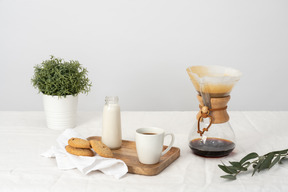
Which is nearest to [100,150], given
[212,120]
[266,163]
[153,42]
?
[212,120]

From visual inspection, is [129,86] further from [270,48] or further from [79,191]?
[79,191]

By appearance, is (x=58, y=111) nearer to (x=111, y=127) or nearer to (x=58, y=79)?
(x=58, y=79)

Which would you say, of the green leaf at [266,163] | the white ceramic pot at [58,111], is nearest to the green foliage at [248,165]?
the green leaf at [266,163]

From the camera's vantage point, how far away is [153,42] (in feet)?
9.33

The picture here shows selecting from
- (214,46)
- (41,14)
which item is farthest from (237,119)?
(41,14)

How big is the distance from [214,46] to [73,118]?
1570mm

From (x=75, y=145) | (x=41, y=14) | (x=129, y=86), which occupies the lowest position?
(x=129, y=86)

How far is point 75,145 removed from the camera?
1146 mm

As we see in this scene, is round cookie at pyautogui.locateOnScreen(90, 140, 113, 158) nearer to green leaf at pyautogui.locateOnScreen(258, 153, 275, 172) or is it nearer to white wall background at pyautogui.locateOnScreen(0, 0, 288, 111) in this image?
green leaf at pyautogui.locateOnScreen(258, 153, 275, 172)

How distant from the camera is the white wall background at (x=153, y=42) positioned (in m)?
2.81

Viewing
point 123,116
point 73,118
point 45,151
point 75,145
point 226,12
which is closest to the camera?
point 75,145

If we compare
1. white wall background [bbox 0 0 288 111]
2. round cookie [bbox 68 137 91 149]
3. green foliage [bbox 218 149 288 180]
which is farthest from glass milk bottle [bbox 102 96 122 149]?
white wall background [bbox 0 0 288 111]

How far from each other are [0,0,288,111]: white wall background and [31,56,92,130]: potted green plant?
4.24 feet

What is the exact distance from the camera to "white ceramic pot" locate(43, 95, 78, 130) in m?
1.56
